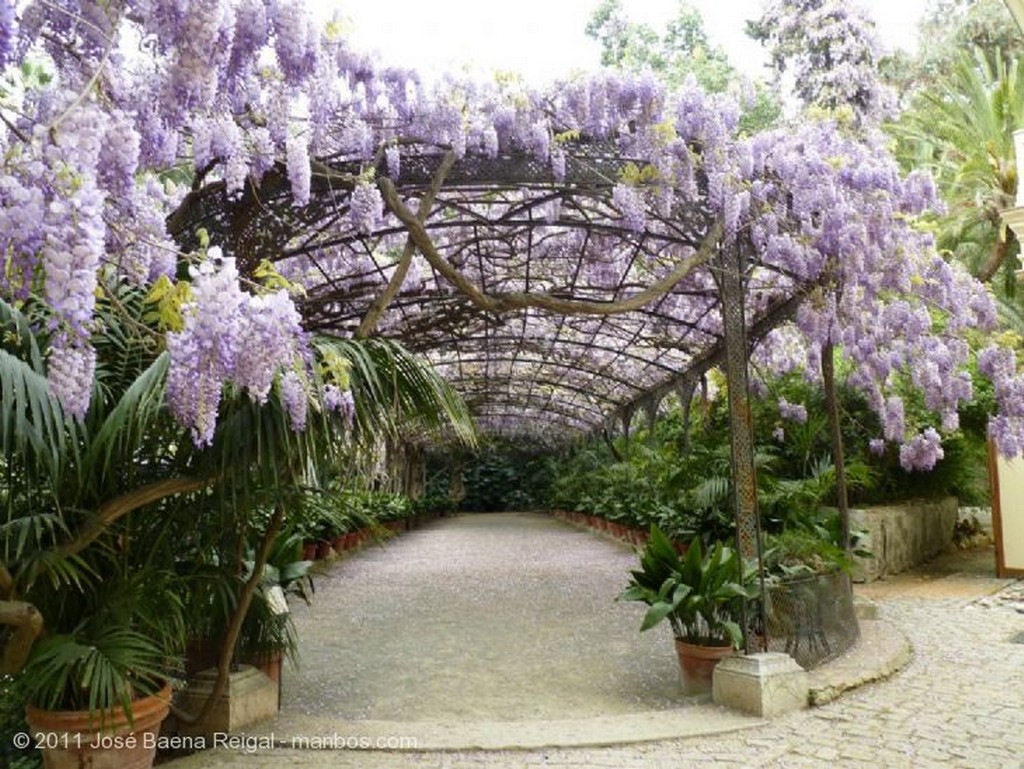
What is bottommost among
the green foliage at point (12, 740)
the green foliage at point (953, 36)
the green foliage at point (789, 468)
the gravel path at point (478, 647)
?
the gravel path at point (478, 647)

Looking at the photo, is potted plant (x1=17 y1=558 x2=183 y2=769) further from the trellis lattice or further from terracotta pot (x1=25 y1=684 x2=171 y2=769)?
the trellis lattice

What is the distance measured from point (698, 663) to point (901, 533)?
6048 mm

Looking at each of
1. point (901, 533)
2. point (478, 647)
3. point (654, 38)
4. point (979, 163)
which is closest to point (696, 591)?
point (478, 647)

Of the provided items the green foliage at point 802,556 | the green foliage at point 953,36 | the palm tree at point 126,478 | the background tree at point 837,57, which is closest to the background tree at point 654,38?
the green foliage at point 953,36

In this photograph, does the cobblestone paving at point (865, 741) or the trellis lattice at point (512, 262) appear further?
the trellis lattice at point (512, 262)

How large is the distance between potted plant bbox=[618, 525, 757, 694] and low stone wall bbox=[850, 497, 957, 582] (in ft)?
12.1

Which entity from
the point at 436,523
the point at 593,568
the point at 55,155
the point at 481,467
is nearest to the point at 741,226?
the point at 55,155

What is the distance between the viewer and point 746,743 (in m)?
3.91

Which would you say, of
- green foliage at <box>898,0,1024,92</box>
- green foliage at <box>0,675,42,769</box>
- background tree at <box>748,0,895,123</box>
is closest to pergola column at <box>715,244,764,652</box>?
green foliage at <box>0,675,42,769</box>

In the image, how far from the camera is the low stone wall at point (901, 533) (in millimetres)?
8977

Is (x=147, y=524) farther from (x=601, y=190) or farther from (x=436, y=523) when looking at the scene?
(x=436, y=523)

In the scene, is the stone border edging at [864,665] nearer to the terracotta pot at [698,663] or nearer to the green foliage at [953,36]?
the terracotta pot at [698,663]

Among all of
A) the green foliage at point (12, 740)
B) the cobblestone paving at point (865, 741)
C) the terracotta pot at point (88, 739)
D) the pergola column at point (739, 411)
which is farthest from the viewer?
the pergola column at point (739, 411)

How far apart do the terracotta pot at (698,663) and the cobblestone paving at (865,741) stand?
1.73ft
